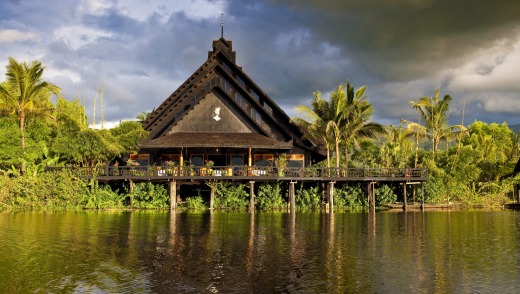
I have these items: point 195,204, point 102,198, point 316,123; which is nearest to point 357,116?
point 316,123

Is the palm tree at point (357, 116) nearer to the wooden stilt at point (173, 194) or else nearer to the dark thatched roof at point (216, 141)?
the dark thatched roof at point (216, 141)

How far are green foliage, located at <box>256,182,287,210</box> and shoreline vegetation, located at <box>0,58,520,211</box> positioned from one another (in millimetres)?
69

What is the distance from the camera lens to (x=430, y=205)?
39.1 meters

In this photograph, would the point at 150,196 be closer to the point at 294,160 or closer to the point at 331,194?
the point at 294,160

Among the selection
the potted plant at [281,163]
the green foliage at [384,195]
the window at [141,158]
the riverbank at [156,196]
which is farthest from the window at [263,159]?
the green foliage at [384,195]

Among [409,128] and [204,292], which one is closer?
[204,292]

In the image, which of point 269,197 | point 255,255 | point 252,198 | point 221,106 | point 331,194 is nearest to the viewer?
point 255,255

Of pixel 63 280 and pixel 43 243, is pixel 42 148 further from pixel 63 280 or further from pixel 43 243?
pixel 63 280

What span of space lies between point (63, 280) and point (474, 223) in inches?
905

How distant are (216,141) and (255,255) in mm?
17563

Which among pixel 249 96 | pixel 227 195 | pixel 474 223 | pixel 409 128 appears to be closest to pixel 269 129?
pixel 249 96

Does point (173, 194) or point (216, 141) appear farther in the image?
point (173, 194)

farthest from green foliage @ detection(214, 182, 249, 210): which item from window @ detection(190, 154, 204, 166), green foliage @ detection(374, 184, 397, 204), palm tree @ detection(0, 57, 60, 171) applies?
palm tree @ detection(0, 57, 60, 171)

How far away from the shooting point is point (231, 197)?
118 feet
